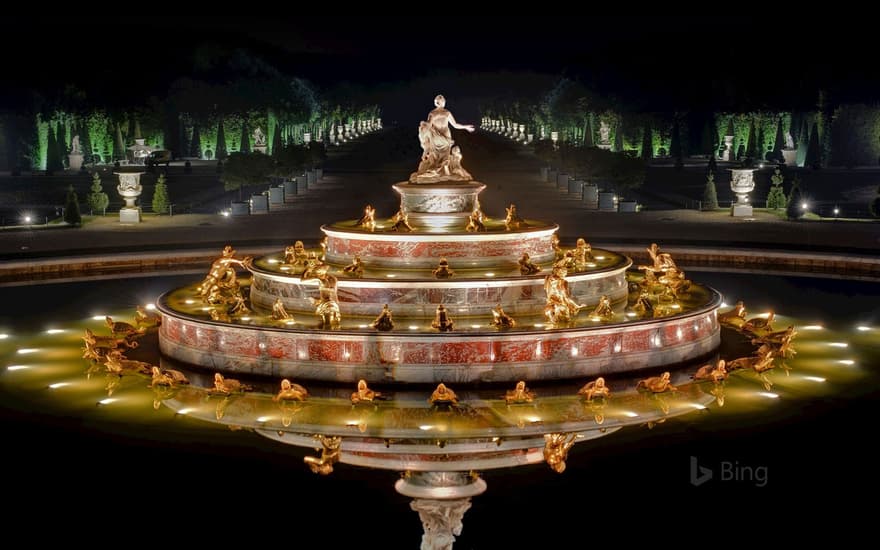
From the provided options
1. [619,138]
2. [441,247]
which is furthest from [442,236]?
[619,138]

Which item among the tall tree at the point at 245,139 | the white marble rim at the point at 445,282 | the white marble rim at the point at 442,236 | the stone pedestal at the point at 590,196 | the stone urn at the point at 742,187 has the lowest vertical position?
the tall tree at the point at 245,139

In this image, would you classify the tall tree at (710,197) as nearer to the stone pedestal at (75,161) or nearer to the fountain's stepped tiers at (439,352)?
the fountain's stepped tiers at (439,352)

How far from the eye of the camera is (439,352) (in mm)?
19641

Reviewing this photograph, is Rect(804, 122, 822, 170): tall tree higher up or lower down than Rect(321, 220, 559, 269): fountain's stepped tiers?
lower down

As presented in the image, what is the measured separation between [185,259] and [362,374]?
1530cm

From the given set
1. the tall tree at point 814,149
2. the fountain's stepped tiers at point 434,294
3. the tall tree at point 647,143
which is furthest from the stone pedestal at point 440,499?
the tall tree at point 647,143

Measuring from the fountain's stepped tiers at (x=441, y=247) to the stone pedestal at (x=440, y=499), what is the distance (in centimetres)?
892

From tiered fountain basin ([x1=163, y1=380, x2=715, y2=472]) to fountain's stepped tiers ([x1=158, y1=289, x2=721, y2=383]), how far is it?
2.15 feet

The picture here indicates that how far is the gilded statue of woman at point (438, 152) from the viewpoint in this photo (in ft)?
84.8

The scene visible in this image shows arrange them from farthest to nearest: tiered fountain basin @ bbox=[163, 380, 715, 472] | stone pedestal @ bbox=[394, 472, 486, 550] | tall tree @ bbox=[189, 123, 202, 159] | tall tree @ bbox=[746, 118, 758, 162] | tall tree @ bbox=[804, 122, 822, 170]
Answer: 1. tall tree @ bbox=[189, 123, 202, 159]
2. tall tree @ bbox=[746, 118, 758, 162]
3. tall tree @ bbox=[804, 122, 822, 170]
4. tiered fountain basin @ bbox=[163, 380, 715, 472]
5. stone pedestal @ bbox=[394, 472, 486, 550]

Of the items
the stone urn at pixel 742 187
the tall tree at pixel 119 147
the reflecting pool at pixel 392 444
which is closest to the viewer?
the reflecting pool at pixel 392 444

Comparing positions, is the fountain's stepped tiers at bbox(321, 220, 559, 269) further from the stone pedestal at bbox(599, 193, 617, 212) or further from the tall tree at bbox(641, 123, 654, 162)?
the tall tree at bbox(641, 123, 654, 162)

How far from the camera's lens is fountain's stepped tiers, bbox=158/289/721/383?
19.6 meters

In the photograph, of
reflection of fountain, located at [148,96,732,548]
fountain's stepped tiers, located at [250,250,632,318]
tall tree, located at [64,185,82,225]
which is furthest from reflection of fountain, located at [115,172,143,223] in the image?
fountain's stepped tiers, located at [250,250,632,318]
